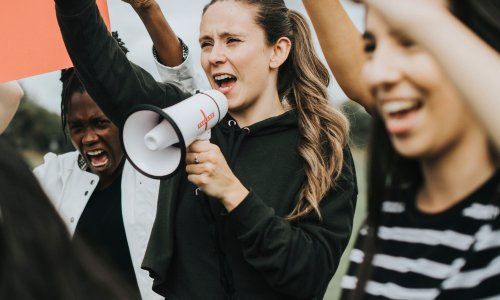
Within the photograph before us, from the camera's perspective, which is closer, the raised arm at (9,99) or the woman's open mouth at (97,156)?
the raised arm at (9,99)

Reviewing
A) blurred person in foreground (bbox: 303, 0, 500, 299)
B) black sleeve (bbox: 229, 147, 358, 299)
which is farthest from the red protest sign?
blurred person in foreground (bbox: 303, 0, 500, 299)

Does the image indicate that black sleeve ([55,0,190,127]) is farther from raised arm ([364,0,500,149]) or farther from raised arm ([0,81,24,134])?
raised arm ([364,0,500,149])

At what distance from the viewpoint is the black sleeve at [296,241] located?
203 cm

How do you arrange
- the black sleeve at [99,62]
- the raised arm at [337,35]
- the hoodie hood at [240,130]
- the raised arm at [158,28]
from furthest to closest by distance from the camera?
the raised arm at [158,28], the hoodie hood at [240,130], the black sleeve at [99,62], the raised arm at [337,35]

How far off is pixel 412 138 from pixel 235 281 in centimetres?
107

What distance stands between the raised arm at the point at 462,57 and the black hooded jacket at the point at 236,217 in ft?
3.54

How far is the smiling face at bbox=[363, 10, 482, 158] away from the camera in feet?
4.01

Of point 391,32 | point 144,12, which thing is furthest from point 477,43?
point 144,12

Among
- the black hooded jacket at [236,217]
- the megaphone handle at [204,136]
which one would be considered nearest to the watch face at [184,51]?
the black hooded jacket at [236,217]

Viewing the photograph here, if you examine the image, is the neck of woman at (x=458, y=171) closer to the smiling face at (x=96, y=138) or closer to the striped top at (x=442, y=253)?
the striped top at (x=442, y=253)

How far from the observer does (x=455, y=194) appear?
132cm

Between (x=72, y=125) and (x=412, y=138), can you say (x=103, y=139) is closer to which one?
(x=72, y=125)

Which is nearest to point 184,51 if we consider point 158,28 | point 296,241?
point 158,28

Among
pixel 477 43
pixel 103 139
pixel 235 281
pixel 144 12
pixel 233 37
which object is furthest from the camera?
pixel 103 139
